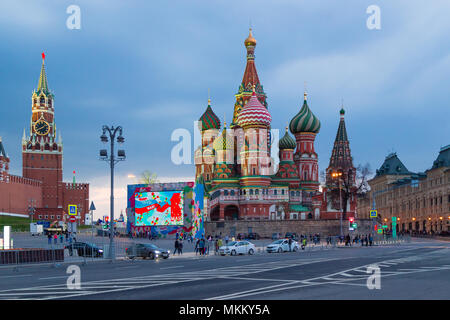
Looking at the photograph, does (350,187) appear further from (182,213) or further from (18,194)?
(18,194)

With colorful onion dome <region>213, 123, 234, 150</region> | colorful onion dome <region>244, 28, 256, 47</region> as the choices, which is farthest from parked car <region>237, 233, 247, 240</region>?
colorful onion dome <region>244, 28, 256, 47</region>

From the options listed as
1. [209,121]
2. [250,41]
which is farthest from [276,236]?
[250,41]

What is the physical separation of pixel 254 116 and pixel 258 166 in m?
8.63

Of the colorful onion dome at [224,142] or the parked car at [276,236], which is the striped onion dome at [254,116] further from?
the parked car at [276,236]

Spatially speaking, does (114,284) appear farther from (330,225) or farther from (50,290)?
(330,225)

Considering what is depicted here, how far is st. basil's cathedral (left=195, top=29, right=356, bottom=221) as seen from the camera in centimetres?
9444

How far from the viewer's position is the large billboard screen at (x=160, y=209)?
7288 centimetres

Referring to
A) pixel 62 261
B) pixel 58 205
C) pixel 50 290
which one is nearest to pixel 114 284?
pixel 50 290

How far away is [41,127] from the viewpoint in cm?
15288

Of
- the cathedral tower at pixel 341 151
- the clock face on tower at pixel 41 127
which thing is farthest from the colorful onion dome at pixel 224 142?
the clock face on tower at pixel 41 127

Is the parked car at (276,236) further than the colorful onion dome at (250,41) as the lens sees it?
No

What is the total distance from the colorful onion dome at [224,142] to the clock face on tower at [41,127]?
6849 centimetres
